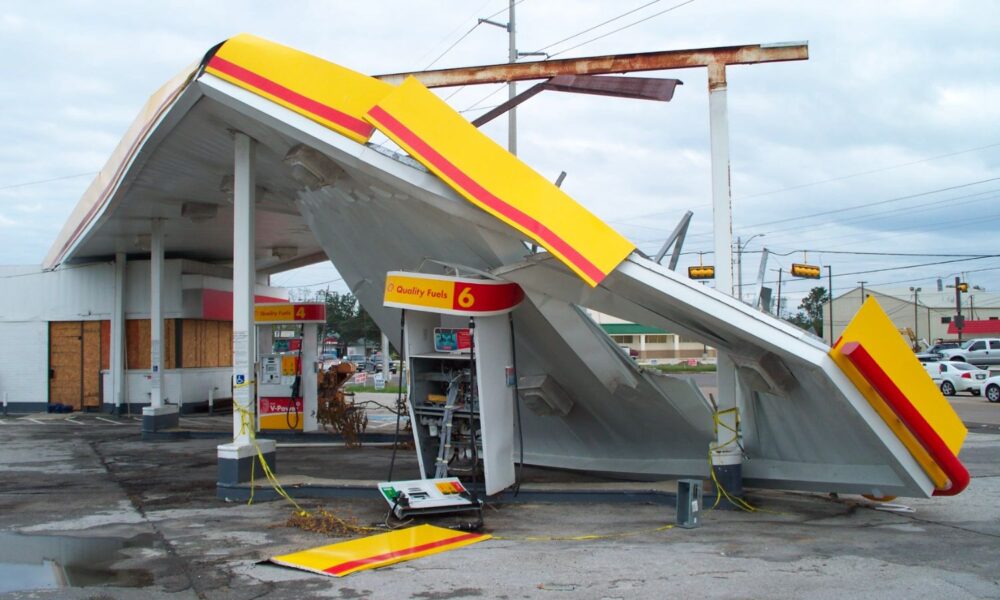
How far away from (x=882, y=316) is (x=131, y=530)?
7.22 metres

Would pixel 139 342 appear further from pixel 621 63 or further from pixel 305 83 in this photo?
pixel 621 63

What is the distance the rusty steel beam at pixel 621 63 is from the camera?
866 cm

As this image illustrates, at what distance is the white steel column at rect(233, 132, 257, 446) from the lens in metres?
9.88

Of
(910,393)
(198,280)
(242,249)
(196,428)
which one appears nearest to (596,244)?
(910,393)

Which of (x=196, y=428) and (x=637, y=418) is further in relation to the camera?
(x=196, y=428)

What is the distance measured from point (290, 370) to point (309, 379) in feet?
1.67

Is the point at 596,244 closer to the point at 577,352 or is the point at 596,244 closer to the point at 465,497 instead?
the point at 577,352

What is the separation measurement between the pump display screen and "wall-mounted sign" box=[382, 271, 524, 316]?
0.72 metres

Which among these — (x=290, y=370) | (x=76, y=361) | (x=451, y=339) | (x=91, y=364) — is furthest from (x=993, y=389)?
(x=76, y=361)

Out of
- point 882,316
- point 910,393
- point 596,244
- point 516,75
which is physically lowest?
point 910,393

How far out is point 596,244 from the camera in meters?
7.40

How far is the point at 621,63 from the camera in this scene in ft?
29.7

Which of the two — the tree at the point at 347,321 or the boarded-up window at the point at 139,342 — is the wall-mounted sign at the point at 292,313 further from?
the tree at the point at 347,321

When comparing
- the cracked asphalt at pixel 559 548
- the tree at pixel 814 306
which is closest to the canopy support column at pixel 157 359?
the cracked asphalt at pixel 559 548
